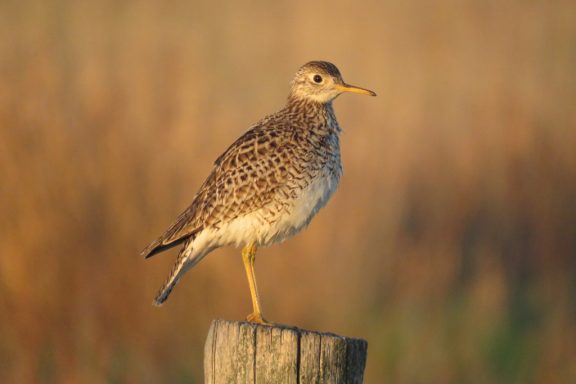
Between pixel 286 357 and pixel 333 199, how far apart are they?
515cm

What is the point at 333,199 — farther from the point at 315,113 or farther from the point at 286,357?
the point at 286,357

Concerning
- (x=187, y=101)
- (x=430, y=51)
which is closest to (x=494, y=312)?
(x=430, y=51)

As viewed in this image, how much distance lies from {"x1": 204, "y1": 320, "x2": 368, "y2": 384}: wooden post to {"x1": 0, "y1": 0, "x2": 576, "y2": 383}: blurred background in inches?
145

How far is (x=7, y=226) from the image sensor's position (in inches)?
314

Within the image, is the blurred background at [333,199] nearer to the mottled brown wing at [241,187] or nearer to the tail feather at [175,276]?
the tail feather at [175,276]

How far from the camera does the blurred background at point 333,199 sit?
809 cm

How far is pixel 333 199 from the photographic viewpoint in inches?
377

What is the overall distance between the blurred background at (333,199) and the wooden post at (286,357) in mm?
3678

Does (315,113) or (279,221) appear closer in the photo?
(279,221)

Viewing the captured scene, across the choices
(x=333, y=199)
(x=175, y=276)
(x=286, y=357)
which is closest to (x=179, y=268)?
(x=175, y=276)

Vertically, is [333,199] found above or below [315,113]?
below

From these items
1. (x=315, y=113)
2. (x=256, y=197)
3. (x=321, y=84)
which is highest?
(x=321, y=84)

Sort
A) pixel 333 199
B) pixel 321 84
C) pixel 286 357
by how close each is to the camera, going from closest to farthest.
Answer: pixel 286 357 → pixel 321 84 → pixel 333 199

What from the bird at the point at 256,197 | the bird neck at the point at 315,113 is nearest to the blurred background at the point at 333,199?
the bird neck at the point at 315,113
